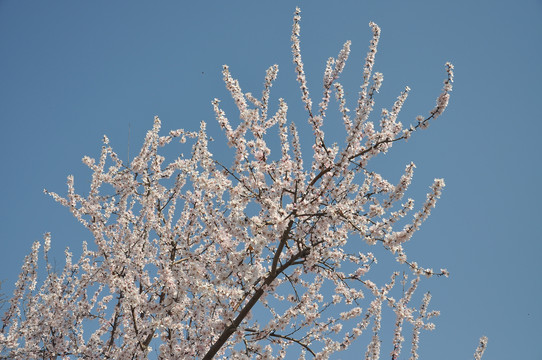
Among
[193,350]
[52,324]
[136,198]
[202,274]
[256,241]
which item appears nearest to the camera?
[256,241]

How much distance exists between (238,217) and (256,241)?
0.53 metres

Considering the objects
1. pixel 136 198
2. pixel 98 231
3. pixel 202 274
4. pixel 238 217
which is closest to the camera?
pixel 238 217

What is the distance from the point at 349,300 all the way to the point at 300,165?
2572mm

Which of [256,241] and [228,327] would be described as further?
[228,327]

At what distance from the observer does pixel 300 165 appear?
19.3 feet

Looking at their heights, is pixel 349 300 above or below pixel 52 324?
above

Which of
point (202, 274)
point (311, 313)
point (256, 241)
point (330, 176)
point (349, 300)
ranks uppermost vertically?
point (330, 176)

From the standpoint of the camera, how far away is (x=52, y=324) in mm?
7773

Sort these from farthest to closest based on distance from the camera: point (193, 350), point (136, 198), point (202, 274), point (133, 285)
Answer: point (136, 198), point (133, 285), point (193, 350), point (202, 274)

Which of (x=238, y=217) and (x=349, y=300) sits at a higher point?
(x=349, y=300)

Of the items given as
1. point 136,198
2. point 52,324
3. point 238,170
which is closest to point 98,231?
point 136,198

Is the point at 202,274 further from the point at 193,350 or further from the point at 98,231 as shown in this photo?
the point at 98,231

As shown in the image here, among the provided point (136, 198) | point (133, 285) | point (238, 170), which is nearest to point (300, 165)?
point (238, 170)

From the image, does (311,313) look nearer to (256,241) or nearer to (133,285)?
(256,241)
